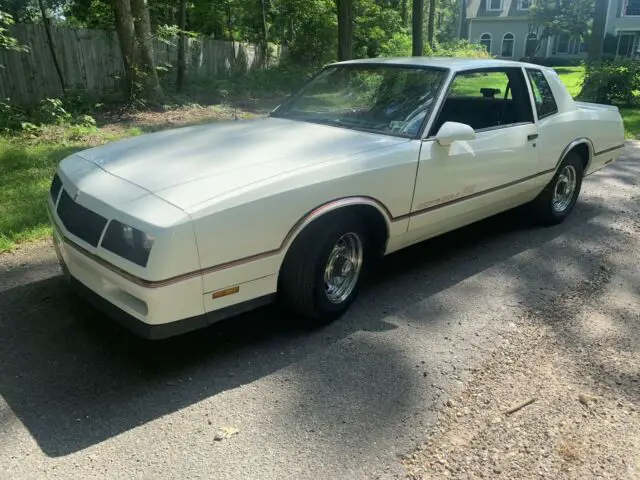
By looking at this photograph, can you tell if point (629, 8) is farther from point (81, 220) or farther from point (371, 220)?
point (81, 220)

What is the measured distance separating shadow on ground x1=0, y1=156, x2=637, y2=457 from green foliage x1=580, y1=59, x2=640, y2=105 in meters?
12.2

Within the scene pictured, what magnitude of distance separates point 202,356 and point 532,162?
336cm

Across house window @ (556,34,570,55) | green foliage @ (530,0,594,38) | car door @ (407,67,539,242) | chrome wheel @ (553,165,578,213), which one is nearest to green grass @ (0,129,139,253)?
car door @ (407,67,539,242)

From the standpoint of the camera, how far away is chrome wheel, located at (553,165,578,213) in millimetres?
5577

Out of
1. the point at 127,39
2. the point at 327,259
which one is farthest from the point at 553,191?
the point at 127,39

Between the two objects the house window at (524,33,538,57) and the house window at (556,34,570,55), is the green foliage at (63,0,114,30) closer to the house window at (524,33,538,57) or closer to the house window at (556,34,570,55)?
the house window at (524,33,538,57)

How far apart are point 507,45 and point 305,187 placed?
5111 cm

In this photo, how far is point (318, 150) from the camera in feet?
11.3

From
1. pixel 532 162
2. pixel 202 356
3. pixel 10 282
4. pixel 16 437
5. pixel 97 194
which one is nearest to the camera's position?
pixel 16 437

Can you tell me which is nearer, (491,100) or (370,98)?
(370,98)

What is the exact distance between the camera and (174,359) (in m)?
3.13

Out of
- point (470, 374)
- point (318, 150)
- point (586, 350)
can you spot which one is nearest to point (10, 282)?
point (318, 150)

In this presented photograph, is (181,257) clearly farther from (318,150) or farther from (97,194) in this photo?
(318,150)

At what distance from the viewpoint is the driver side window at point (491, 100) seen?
452 centimetres
